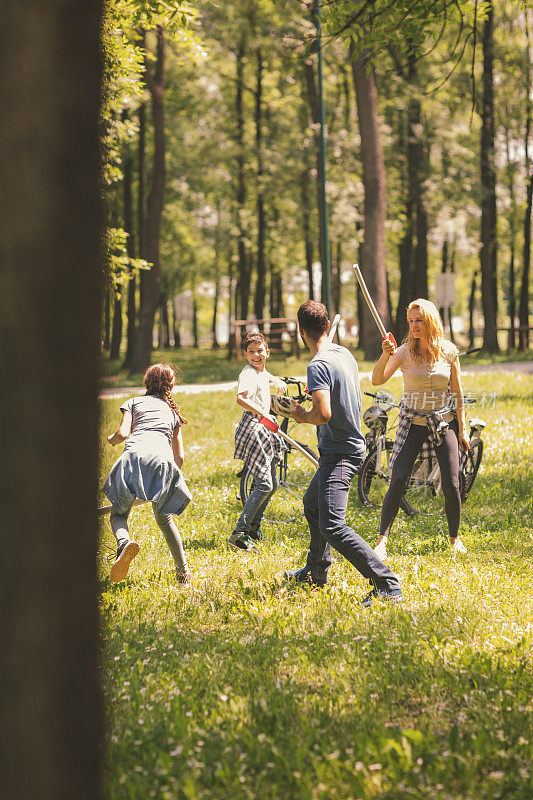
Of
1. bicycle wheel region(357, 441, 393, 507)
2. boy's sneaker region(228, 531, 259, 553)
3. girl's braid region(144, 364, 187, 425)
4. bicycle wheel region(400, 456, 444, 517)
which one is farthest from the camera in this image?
bicycle wheel region(357, 441, 393, 507)

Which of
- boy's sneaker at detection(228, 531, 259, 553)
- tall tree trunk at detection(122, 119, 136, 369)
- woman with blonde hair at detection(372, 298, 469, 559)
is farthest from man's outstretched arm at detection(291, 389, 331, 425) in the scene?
tall tree trunk at detection(122, 119, 136, 369)

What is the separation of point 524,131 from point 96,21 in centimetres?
3728

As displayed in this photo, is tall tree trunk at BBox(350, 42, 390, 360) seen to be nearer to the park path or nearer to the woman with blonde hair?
the park path

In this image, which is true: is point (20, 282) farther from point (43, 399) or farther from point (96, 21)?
point (96, 21)

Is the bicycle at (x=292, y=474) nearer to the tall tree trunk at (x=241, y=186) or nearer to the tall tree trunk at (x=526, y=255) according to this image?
the tall tree trunk at (x=241, y=186)

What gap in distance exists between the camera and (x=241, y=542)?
22.6ft

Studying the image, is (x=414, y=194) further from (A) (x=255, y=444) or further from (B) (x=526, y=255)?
(A) (x=255, y=444)

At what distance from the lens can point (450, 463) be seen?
6449 mm

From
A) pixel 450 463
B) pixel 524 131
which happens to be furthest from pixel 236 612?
pixel 524 131

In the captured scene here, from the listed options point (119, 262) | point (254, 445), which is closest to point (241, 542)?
point (254, 445)

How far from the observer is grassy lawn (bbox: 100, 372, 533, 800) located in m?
3.20

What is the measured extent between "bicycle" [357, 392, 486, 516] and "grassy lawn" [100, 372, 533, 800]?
0.78 m

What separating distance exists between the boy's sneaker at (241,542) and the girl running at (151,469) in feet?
2.86

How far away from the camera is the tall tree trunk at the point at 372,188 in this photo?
66.2 ft
